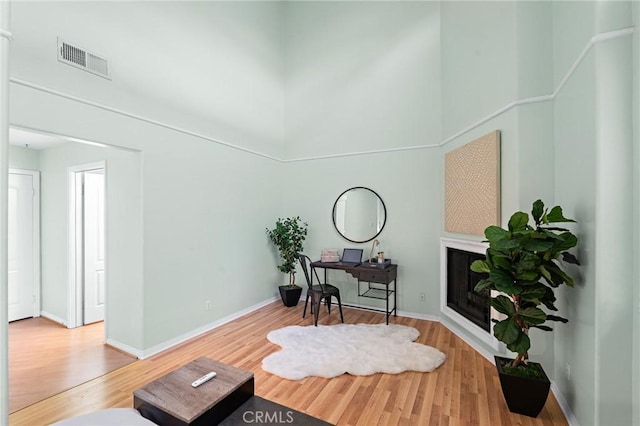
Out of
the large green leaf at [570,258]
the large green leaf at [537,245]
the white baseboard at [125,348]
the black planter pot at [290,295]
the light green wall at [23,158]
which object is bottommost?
the white baseboard at [125,348]

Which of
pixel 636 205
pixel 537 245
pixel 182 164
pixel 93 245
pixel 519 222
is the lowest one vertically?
pixel 93 245

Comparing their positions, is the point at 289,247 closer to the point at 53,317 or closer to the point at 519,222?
the point at 519,222

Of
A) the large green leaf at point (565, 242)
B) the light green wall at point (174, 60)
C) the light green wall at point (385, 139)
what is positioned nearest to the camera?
the light green wall at point (385, 139)

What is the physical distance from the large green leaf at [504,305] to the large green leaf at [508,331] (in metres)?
0.06

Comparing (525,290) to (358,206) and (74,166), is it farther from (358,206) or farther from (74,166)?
(74,166)

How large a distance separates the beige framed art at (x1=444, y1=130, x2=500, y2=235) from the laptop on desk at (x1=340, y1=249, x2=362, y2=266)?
50.6 inches

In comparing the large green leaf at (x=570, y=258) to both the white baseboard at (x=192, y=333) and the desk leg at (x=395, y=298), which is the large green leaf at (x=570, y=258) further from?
the white baseboard at (x=192, y=333)

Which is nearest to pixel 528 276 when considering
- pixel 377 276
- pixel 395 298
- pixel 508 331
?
pixel 508 331

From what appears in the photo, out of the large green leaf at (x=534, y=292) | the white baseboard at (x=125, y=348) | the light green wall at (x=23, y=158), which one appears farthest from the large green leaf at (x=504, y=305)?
the light green wall at (x=23, y=158)

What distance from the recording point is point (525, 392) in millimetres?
2049

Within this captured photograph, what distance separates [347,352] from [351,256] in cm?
155

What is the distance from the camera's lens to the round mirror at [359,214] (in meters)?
4.26

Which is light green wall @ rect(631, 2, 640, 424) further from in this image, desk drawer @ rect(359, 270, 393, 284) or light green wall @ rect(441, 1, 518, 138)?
desk drawer @ rect(359, 270, 393, 284)

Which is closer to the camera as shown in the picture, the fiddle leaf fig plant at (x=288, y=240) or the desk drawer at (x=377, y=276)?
the desk drawer at (x=377, y=276)
